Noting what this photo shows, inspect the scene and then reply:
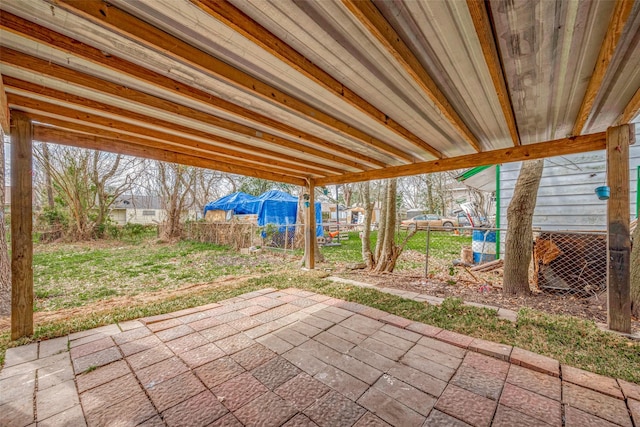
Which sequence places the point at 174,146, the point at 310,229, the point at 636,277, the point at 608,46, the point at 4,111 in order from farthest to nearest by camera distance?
the point at 310,229 → the point at 174,146 → the point at 636,277 → the point at 4,111 → the point at 608,46

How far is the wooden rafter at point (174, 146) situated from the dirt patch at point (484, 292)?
2.33 metres

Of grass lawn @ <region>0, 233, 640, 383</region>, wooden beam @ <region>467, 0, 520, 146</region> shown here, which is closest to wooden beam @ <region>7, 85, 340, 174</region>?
grass lawn @ <region>0, 233, 640, 383</region>

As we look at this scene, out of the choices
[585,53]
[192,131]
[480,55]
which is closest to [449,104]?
[480,55]

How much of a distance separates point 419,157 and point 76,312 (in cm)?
488

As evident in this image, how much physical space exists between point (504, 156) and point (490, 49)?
221 cm

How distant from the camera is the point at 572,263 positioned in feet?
12.8

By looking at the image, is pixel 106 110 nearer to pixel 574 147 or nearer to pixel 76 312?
pixel 76 312

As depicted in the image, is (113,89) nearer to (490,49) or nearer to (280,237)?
(490,49)

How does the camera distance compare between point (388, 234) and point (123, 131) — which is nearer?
point (123, 131)

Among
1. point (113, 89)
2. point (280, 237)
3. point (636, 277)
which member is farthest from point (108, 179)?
point (636, 277)

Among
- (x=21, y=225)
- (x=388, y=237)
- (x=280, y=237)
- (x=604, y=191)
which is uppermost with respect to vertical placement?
(x=604, y=191)

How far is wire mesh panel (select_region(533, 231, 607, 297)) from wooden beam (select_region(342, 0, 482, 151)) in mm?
3091

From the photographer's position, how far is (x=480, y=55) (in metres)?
1.58

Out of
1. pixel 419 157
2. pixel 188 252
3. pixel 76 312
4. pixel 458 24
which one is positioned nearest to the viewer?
pixel 458 24
